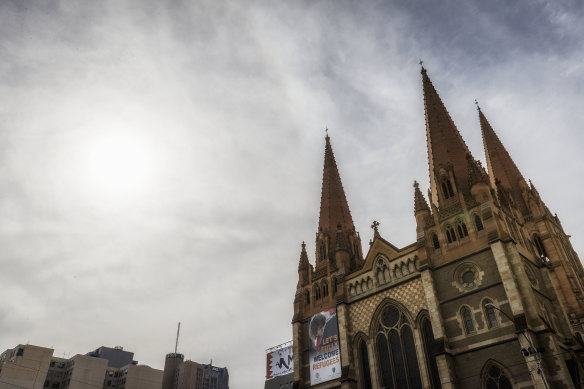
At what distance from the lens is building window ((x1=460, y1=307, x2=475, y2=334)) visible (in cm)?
2684

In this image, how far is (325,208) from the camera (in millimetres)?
46156

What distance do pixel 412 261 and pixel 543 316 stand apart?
8886 mm

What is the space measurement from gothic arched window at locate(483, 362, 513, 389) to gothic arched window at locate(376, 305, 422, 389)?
4.53m

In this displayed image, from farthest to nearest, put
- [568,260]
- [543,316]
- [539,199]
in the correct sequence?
[539,199], [568,260], [543,316]

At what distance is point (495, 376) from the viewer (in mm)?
24703

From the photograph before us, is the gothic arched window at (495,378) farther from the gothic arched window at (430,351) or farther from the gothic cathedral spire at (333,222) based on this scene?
the gothic cathedral spire at (333,222)

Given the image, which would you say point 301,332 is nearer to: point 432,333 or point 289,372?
point 432,333

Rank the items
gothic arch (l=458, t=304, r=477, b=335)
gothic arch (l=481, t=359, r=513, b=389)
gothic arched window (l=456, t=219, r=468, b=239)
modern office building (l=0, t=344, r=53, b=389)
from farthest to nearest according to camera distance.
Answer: modern office building (l=0, t=344, r=53, b=389)
gothic arched window (l=456, t=219, r=468, b=239)
gothic arch (l=458, t=304, r=477, b=335)
gothic arch (l=481, t=359, r=513, b=389)

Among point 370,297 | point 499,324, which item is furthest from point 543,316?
point 370,297

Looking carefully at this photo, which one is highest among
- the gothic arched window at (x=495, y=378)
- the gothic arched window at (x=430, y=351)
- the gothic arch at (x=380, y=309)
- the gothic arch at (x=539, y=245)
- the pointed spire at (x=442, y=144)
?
the pointed spire at (x=442, y=144)

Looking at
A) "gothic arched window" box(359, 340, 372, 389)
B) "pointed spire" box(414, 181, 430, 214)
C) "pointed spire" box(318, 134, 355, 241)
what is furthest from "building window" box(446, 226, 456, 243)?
"pointed spire" box(318, 134, 355, 241)

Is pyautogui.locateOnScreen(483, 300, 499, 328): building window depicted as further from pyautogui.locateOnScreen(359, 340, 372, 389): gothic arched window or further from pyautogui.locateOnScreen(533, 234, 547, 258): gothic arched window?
pyautogui.locateOnScreen(533, 234, 547, 258): gothic arched window

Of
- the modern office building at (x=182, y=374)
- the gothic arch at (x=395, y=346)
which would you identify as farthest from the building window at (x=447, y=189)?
the modern office building at (x=182, y=374)

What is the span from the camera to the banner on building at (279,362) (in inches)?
2192
